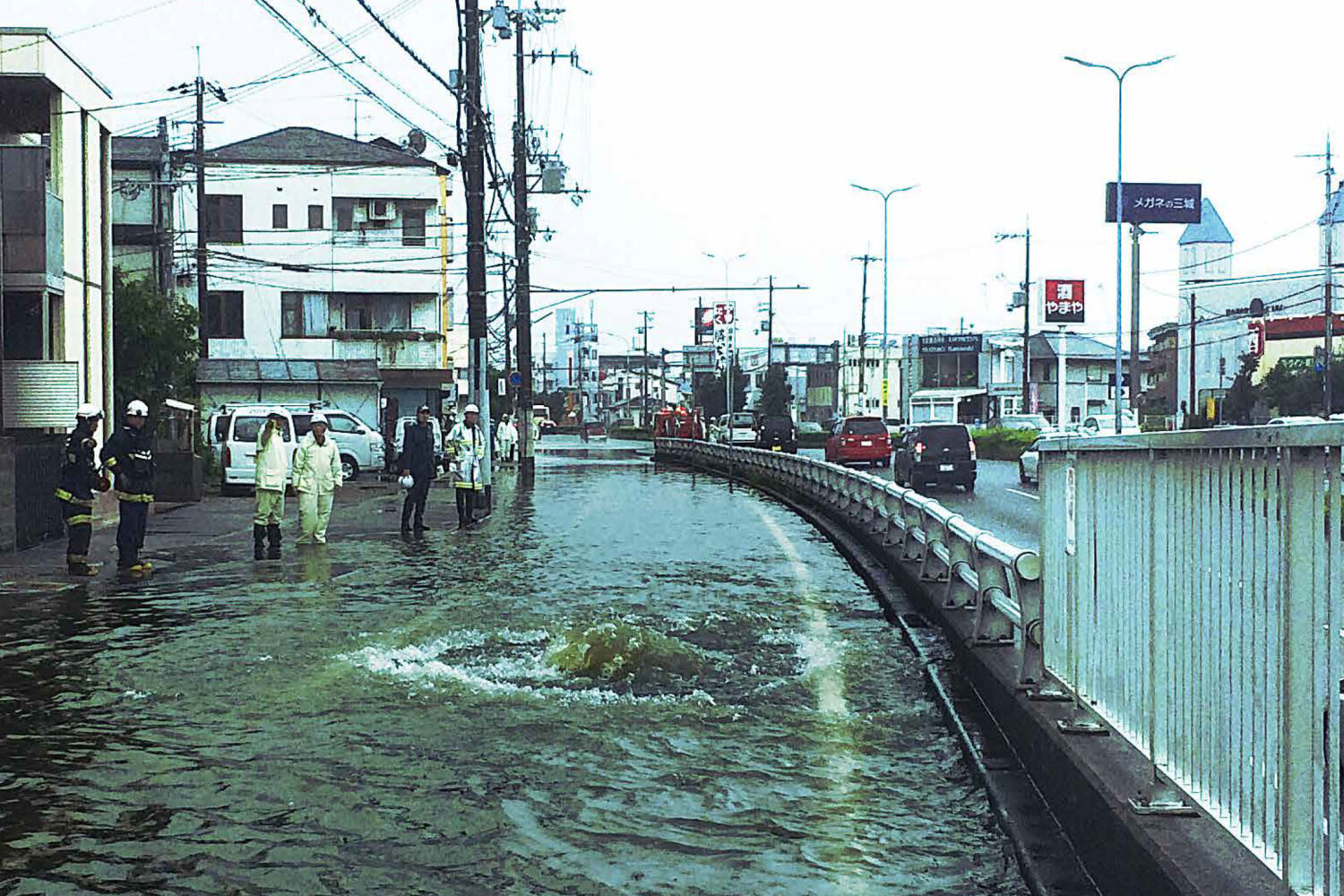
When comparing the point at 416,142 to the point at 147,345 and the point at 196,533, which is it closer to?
the point at 147,345

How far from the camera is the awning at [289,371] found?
5981 cm

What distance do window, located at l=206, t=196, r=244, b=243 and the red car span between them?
1023 inches

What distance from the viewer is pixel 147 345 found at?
35188 millimetres

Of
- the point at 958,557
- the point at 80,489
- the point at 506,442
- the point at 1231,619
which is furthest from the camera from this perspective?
the point at 506,442

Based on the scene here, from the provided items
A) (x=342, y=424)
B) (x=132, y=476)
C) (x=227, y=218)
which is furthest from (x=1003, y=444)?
(x=132, y=476)

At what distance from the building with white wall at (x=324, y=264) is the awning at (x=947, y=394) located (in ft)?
200

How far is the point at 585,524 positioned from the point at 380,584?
8.73 metres

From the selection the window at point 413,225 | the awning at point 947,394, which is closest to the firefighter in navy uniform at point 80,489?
the window at point 413,225

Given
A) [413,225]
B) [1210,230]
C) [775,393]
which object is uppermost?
[1210,230]

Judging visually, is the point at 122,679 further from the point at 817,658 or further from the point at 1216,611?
the point at 1216,611

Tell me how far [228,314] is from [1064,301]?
1499 inches

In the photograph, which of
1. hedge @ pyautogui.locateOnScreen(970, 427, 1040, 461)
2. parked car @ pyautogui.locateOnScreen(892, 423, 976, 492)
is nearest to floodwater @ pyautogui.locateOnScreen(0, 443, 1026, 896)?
parked car @ pyautogui.locateOnScreen(892, 423, 976, 492)

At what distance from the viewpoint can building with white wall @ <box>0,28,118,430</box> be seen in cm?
2247

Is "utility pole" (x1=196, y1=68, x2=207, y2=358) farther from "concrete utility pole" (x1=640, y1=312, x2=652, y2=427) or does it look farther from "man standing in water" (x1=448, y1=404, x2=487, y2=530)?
"concrete utility pole" (x1=640, y1=312, x2=652, y2=427)
